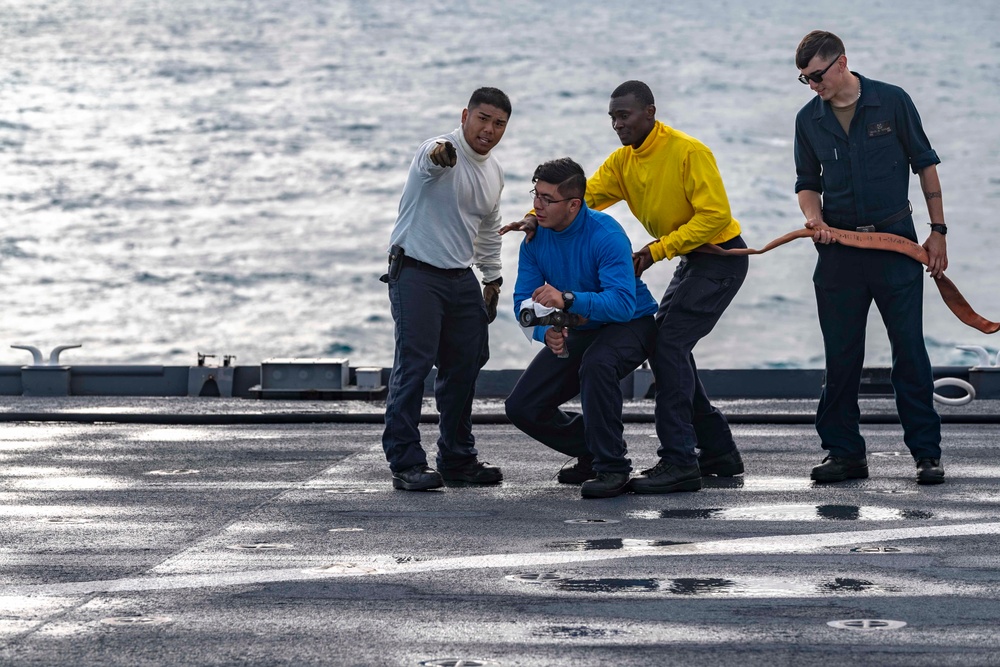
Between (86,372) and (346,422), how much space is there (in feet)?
8.26

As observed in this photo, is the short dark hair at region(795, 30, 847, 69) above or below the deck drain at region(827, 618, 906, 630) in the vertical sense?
above

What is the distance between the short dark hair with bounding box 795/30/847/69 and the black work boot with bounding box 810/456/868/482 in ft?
Answer: 5.60

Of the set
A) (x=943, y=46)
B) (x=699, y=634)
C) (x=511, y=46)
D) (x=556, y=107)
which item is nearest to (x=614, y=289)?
(x=699, y=634)

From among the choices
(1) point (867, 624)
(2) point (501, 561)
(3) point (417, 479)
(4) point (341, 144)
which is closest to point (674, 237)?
(3) point (417, 479)

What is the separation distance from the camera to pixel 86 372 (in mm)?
9719

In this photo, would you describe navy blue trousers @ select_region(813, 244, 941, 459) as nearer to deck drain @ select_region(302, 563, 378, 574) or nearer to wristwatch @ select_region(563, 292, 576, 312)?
wristwatch @ select_region(563, 292, 576, 312)

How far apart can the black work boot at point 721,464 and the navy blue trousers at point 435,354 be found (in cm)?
104

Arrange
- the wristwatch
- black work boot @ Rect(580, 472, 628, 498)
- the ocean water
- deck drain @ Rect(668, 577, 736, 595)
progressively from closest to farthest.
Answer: deck drain @ Rect(668, 577, 736, 595) → the wristwatch → black work boot @ Rect(580, 472, 628, 498) → the ocean water

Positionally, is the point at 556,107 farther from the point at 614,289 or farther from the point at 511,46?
the point at 614,289

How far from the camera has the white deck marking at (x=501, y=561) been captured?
3.95 metres

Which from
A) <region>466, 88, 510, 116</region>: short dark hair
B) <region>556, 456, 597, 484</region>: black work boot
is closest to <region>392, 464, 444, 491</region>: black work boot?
<region>556, 456, 597, 484</region>: black work boot

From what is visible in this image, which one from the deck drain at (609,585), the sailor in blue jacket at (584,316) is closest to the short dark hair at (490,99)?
the sailor in blue jacket at (584,316)

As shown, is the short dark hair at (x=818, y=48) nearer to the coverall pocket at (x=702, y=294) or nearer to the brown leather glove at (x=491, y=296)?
the coverall pocket at (x=702, y=294)

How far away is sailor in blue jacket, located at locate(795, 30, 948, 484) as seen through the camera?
220 inches
